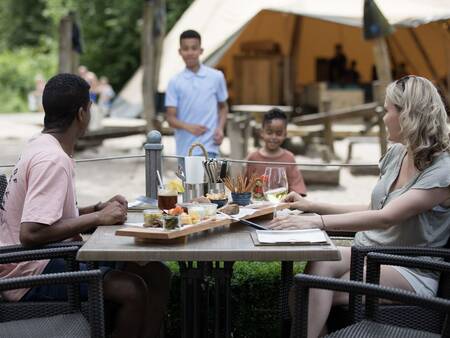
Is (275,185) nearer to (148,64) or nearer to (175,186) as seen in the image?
(175,186)

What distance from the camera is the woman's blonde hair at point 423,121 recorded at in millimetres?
3834

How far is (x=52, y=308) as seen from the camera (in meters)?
3.65

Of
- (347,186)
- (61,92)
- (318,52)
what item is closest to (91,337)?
(61,92)

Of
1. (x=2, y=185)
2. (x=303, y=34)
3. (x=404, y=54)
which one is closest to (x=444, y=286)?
(x=2, y=185)

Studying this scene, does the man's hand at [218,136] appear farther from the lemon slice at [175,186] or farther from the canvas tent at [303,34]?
the canvas tent at [303,34]

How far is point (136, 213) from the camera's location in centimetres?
429

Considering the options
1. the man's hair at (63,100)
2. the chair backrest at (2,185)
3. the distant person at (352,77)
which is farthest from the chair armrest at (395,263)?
the distant person at (352,77)

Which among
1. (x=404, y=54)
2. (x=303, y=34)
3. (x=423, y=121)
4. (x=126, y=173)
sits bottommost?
(x=126, y=173)

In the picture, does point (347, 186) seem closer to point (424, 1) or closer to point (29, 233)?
point (424, 1)

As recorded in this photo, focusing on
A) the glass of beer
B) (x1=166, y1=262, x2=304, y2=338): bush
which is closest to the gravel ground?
(x1=166, y1=262, x2=304, y2=338): bush

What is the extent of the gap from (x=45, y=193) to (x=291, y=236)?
1.00 metres

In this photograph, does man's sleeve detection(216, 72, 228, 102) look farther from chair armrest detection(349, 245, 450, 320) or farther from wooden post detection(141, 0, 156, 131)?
wooden post detection(141, 0, 156, 131)

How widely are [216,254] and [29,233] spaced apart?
80cm

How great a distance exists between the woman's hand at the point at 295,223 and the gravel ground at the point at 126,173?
4.38m
